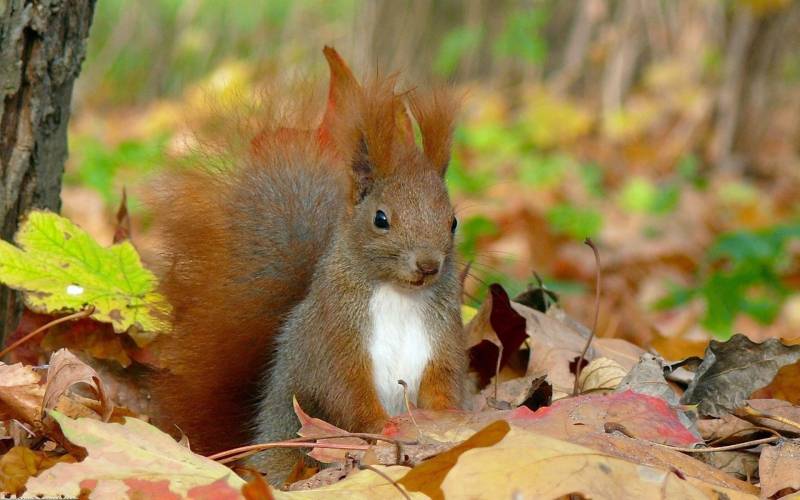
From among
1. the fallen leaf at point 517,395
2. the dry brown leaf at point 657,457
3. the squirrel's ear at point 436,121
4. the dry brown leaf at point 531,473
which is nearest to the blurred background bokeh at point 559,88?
the fallen leaf at point 517,395

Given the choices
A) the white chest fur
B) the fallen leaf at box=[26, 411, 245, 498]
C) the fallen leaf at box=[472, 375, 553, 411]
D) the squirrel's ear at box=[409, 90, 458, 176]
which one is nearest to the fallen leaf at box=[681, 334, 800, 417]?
the fallen leaf at box=[472, 375, 553, 411]

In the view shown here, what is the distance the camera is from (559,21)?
8.65 metres

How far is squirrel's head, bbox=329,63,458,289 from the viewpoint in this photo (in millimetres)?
1916

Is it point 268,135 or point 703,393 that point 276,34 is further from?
point 703,393

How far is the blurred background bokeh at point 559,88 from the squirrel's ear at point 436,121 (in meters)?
3.89

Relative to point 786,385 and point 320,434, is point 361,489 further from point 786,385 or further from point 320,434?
point 786,385

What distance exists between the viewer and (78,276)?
85.6 inches

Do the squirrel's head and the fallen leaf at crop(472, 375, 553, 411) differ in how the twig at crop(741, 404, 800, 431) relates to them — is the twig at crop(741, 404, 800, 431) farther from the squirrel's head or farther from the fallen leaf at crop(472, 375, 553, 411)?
the squirrel's head

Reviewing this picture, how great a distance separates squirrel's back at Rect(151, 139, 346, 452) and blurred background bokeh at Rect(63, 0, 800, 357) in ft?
12.5

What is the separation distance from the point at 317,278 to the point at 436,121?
1.16ft

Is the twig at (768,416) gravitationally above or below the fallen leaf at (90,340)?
above

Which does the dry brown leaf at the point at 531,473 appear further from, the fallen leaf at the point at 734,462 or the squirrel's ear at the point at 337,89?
the squirrel's ear at the point at 337,89

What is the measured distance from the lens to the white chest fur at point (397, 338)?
1923mm

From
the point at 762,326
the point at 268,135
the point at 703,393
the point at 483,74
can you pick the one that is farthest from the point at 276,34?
the point at 703,393
